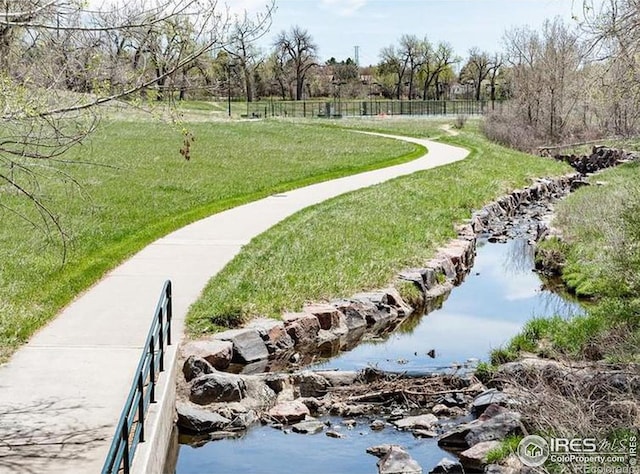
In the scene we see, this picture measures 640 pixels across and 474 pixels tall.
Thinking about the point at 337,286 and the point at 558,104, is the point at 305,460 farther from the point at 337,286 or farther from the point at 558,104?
the point at 558,104

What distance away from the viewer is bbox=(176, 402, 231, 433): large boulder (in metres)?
8.85

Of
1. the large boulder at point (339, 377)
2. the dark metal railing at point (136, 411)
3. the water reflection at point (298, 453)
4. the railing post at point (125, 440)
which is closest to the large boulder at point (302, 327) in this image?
the large boulder at point (339, 377)

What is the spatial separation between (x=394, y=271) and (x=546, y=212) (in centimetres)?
1228

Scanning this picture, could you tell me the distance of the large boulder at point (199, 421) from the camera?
29.0ft

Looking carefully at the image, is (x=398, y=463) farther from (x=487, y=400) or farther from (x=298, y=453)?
(x=487, y=400)

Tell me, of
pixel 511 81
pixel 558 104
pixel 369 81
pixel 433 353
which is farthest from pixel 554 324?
pixel 369 81

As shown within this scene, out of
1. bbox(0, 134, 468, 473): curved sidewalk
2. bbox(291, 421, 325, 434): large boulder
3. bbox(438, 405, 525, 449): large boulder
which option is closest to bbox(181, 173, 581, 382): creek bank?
bbox(0, 134, 468, 473): curved sidewalk

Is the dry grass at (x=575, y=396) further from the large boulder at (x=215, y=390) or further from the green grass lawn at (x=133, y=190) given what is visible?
the green grass lawn at (x=133, y=190)

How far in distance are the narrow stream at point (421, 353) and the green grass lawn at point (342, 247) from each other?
1.10 meters

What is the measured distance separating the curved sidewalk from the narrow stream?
1068 mm

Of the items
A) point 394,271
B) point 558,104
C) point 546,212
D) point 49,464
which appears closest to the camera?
point 49,464

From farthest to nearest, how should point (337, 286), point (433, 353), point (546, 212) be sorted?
1. point (546, 212)
2. point (337, 286)
3. point (433, 353)

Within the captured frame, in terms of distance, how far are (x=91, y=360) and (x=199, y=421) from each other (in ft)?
4.12

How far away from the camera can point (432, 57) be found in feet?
367
